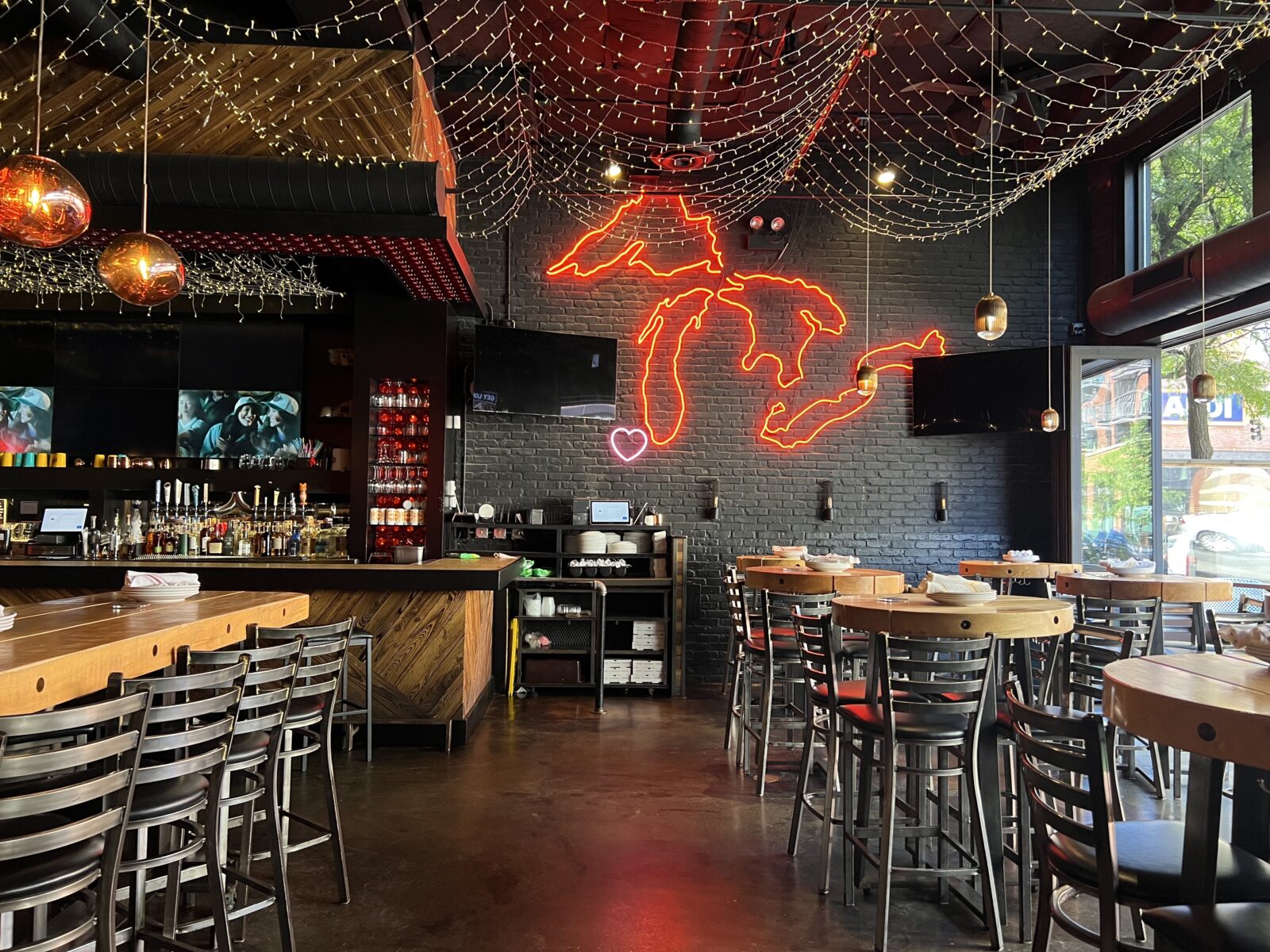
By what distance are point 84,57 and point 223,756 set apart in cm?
506

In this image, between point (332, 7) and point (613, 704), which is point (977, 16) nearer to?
point (332, 7)

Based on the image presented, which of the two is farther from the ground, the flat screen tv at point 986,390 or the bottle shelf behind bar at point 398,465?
the flat screen tv at point 986,390

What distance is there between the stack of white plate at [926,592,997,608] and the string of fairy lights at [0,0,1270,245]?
369cm

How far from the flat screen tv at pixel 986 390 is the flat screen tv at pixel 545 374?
9.56ft

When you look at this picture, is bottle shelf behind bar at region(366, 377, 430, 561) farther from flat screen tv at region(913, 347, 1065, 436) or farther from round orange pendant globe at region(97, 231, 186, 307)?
flat screen tv at region(913, 347, 1065, 436)

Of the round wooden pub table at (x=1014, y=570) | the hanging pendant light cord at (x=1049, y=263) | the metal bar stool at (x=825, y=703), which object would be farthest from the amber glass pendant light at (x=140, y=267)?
the hanging pendant light cord at (x=1049, y=263)

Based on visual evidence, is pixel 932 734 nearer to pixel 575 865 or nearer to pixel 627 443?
pixel 575 865

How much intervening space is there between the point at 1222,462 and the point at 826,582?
5.05 m

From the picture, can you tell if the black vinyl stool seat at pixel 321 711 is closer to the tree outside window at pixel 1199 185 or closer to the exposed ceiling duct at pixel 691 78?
the exposed ceiling duct at pixel 691 78

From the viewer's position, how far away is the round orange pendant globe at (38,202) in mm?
3201

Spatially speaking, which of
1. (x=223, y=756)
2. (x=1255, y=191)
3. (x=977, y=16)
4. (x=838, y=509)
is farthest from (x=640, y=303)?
(x=223, y=756)

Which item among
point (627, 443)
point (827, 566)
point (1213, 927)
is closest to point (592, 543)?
point (627, 443)

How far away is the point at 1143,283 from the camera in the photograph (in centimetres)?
706

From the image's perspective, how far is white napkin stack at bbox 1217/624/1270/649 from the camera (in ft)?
7.20
